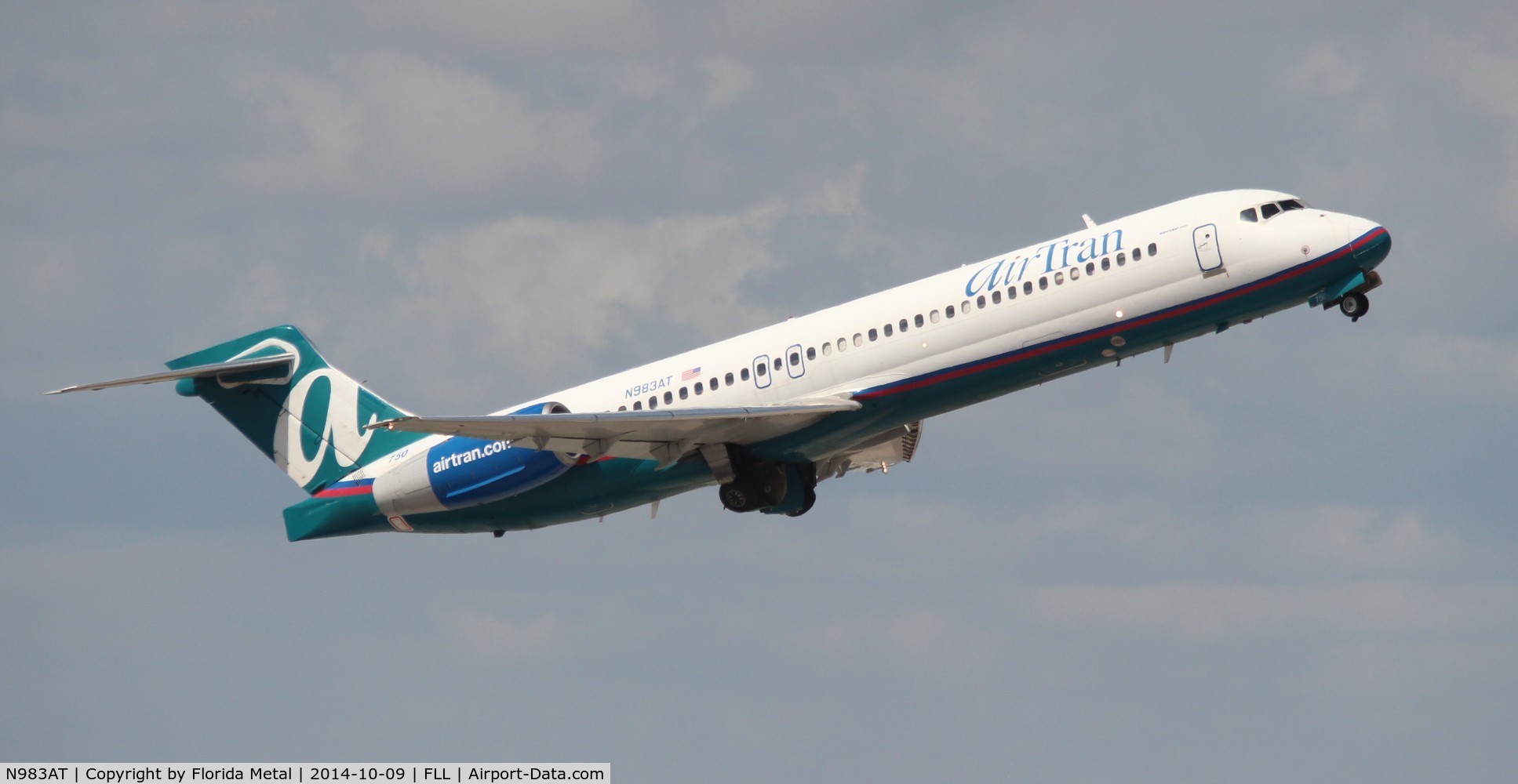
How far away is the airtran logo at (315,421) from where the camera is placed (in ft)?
141

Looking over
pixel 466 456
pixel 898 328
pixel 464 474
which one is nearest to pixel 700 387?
pixel 898 328

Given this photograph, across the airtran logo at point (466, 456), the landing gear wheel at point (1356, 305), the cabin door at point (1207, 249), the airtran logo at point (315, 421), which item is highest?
the airtran logo at point (315, 421)

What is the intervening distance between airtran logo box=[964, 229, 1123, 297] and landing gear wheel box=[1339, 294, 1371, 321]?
4.43 metres

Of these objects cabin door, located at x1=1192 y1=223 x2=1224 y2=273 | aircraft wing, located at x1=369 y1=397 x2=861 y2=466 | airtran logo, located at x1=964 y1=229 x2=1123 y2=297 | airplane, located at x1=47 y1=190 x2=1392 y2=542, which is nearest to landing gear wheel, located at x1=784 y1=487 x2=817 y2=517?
airplane, located at x1=47 y1=190 x2=1392 y2=542

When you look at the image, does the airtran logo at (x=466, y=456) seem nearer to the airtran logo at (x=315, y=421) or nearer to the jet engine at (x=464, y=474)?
the jet engine at (x=464, y=474)

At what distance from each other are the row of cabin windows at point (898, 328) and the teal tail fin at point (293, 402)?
748 centimetres

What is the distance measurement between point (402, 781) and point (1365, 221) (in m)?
21.8

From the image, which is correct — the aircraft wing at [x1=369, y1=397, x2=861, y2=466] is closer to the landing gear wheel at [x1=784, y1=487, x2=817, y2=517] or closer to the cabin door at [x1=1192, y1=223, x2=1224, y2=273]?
the landing gear wheel at [x1=784, y1=487, x2=817, y2=517]

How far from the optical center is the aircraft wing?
36.2m

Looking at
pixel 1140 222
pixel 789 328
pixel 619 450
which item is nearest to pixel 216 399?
pixel 619 450

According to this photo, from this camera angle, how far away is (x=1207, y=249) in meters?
34.3

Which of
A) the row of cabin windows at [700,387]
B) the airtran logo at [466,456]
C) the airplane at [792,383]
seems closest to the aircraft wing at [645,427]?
the airplane at [792,383]

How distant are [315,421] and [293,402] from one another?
775 mm

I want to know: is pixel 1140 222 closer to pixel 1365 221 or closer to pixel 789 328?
pixel 1365 221
